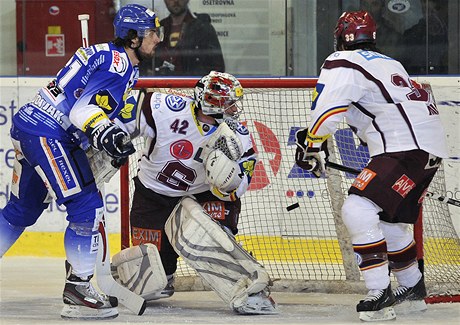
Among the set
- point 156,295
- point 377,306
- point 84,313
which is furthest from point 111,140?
point 377,306

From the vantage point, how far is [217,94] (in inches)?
180

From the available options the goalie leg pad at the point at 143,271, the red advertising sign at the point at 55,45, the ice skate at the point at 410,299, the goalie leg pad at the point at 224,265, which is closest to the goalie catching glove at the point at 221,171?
the goalie leg pad at the point at 224,265

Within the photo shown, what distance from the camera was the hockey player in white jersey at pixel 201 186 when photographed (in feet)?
14.9

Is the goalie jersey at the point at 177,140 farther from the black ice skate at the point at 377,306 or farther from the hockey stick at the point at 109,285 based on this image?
the black ice skate at the point at 377,306

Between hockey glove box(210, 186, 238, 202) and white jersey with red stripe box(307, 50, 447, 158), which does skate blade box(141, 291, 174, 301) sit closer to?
hockey glove box(210, 186, 238, 202)

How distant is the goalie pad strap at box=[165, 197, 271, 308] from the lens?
453 centimetres

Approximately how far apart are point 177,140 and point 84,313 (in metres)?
0.79

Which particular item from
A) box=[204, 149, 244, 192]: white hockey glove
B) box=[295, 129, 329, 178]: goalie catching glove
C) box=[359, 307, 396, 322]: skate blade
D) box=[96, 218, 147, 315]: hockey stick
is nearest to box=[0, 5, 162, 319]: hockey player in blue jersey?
box=[96, 218, 147, 315]: hockey stick

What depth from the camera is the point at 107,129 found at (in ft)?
13.6

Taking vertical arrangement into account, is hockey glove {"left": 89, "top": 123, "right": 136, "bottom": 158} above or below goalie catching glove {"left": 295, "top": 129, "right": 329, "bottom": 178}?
above

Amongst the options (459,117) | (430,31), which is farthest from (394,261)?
(430,31)

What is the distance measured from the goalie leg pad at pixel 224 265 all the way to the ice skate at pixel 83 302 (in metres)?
0.42

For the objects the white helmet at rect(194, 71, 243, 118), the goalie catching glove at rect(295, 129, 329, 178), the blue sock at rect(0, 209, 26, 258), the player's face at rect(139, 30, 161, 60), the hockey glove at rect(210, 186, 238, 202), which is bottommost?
the blue sock at rect(0, 209, 26, 258)

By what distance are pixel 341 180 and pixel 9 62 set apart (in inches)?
91.5
